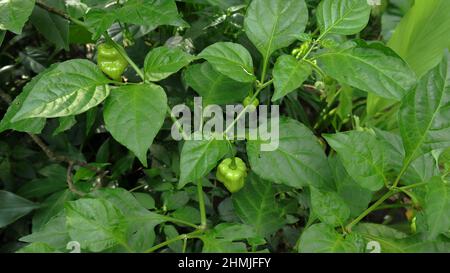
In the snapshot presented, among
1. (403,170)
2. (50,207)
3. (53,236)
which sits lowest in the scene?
(50,207)

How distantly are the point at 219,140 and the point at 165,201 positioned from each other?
0.81 feet

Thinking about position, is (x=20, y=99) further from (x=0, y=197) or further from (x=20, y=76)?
(x=20, y=76)

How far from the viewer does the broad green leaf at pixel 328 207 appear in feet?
2.29

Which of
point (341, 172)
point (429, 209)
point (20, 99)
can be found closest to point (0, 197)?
point (20, 99)

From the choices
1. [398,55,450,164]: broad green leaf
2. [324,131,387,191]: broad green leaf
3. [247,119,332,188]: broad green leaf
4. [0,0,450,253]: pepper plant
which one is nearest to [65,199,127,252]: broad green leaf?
[0,0,450,253]: pepper plant

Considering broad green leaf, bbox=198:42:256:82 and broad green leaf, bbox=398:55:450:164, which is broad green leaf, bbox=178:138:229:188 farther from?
broad green leaf, bbox=398:55:450:164

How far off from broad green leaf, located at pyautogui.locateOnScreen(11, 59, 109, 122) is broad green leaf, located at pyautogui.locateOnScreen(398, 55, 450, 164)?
419mm

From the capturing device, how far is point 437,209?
2.02ft

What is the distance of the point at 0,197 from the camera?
0.98 meters

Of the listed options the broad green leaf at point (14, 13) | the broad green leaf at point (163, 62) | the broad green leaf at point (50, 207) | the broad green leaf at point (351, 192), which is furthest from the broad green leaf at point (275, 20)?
the broad green leaf at point (50, 207)

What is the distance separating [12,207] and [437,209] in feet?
2.55

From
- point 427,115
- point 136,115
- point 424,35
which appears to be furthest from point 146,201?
point 424,35

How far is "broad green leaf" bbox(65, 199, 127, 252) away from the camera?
0.67 meters

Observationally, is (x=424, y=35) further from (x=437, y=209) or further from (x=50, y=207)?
(x=50, y=207)
